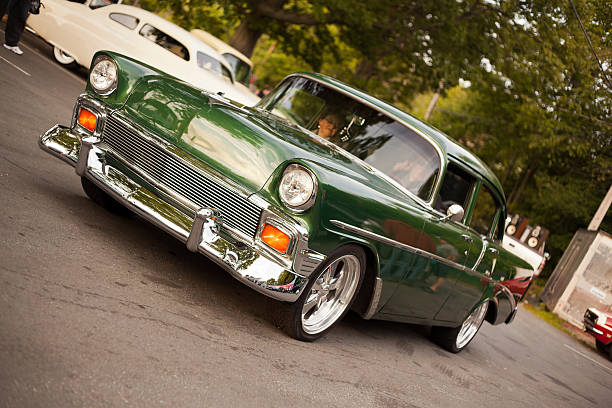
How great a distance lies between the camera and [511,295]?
7227 millimetres

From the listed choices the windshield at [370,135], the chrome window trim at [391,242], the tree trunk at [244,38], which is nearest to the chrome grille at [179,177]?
the chrome window trim at [391,242]

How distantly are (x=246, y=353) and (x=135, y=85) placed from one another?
2.10m

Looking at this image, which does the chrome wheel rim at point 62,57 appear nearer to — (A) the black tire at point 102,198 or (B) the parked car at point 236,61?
(B) the parked car at point 236,61

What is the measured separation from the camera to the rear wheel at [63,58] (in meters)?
13.9

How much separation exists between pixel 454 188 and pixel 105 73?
295 cm

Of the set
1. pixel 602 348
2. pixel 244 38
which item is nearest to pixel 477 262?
pixel 602 348

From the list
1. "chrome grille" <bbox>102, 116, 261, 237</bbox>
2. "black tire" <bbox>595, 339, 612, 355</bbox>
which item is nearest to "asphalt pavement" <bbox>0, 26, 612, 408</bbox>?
"chrome grille" <bbox>102, 116, 261, 237</bbox>

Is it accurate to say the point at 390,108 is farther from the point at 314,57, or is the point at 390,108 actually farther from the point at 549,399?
the point at 314,57

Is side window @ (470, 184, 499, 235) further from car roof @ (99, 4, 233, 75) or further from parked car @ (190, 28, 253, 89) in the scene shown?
parked car @ (190, 28, 253, 89)

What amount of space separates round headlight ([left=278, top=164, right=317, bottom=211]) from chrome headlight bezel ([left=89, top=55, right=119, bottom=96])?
1.62 m

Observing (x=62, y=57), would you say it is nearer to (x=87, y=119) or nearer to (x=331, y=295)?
(x=87, y=119)

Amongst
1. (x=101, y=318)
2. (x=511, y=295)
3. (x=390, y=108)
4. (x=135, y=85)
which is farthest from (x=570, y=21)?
(x=101, y=318)

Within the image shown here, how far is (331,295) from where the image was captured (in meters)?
4.70

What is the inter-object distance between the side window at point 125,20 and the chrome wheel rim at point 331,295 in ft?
33.6
